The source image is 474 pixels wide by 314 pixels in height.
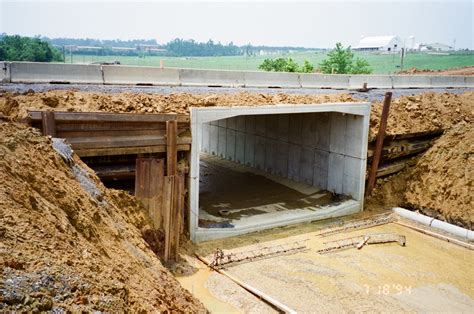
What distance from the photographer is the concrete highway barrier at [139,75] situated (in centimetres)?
1988

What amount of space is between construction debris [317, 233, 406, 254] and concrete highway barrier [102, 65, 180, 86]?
10.1 m

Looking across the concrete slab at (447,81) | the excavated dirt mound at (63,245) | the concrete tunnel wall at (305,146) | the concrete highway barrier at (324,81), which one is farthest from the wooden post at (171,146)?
the concrete slab at (447,81)

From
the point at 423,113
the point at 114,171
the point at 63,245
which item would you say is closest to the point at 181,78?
the point at 114,171

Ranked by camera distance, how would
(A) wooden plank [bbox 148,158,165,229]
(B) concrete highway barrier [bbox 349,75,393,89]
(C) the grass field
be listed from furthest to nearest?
(C) the grass field → (B) concrete highway barrier [bbox 349,75,393,89] → (A) wooden plank [bbox 148,158,165,229]

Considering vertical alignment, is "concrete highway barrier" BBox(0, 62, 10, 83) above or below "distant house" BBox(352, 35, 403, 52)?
below

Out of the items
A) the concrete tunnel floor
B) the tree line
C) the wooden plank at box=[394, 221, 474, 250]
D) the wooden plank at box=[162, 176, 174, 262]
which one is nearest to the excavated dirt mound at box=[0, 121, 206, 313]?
the wooden plank at box=[162, 176, 174, 262]

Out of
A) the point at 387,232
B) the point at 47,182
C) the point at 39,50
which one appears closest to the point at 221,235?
the point at 387,232

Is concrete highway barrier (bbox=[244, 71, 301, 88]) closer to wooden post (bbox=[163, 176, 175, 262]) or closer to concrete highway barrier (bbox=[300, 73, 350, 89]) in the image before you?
concrete highway barrier (bbox=[300, 73, 350, 89])

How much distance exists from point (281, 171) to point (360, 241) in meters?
8.90

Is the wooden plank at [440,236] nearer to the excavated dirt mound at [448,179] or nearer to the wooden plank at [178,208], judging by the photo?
Result: the excavated dirt mound at [448,179]

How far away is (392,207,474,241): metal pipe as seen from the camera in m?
18.5

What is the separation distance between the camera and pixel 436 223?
19641 millimetres

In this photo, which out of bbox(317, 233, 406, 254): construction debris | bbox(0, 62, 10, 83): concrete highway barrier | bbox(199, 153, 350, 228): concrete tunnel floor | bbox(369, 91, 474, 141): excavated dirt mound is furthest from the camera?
bbox(369, 91, 474, 141): excavated dirt mound
